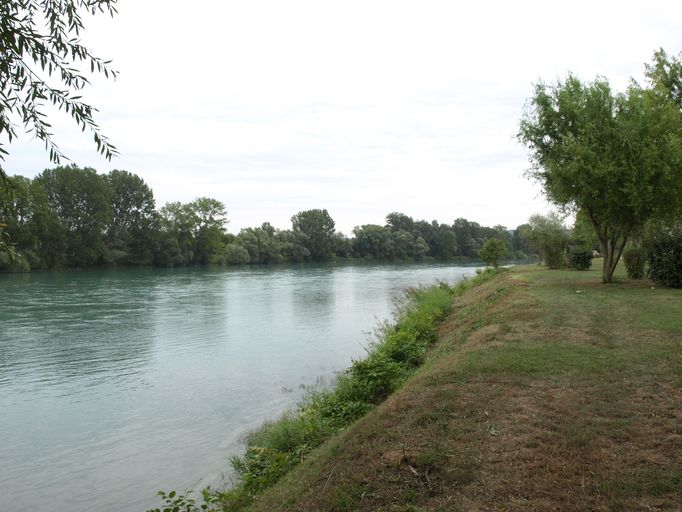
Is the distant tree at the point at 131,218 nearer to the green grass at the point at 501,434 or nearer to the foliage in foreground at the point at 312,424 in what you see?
the foliage in foreground at the point at 312,424

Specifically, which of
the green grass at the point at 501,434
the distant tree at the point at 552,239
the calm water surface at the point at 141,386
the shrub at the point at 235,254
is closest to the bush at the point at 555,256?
the distant tree at the point at 552,239

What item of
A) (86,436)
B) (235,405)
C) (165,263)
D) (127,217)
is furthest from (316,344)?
(127,217)

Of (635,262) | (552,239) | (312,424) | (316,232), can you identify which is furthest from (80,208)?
(312,424)

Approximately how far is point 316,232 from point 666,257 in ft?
334

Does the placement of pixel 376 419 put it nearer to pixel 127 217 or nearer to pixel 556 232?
pixel 556 232

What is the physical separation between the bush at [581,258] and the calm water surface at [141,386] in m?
12.3

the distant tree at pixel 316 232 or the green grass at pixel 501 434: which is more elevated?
the distant tree at pixel 316 232

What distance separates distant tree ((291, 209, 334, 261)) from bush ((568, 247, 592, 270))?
79714 mm

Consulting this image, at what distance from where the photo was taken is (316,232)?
118750 millimetres

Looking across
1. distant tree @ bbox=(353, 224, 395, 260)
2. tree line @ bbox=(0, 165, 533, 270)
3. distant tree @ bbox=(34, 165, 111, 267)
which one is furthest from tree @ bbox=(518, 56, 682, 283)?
distant tree @ bbox=(353, 224, 395, 260)

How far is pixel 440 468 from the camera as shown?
5.16 metres

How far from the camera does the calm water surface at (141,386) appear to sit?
8.98 meters

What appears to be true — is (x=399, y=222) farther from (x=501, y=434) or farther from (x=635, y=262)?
(x=501, y=434)

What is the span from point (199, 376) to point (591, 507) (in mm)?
13048
